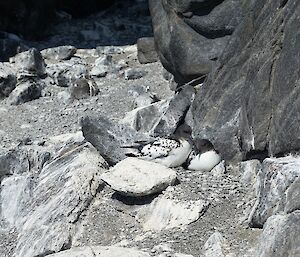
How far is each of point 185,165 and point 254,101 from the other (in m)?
1.45

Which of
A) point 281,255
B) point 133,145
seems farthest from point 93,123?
point 281,255

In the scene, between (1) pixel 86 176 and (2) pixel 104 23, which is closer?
(1) pixel 86 176

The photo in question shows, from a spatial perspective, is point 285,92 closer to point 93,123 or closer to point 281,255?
point 281,255

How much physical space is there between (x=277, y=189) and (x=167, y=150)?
8.32ft

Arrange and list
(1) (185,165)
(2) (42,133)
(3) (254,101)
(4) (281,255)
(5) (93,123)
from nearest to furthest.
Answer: (4) (281,255) < (3) (254,101) < (1) (185,165) < (5) (93,123) < (2) (42,133)

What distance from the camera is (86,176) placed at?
10977 millimetres

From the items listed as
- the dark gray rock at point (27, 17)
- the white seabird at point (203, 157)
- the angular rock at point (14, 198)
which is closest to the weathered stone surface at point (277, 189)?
the white seabird at point (203, 157)

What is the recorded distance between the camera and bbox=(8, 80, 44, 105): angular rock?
17.8 meters

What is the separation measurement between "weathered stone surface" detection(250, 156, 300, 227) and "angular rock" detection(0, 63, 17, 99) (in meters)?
10.0

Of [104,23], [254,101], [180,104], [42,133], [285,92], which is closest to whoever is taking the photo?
[285,92]

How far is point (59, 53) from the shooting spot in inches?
814

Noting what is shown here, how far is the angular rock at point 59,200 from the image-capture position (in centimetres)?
1023

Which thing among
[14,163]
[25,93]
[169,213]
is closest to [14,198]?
[14,163]

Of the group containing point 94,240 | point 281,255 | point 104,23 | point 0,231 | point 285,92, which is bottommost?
point 104,23
